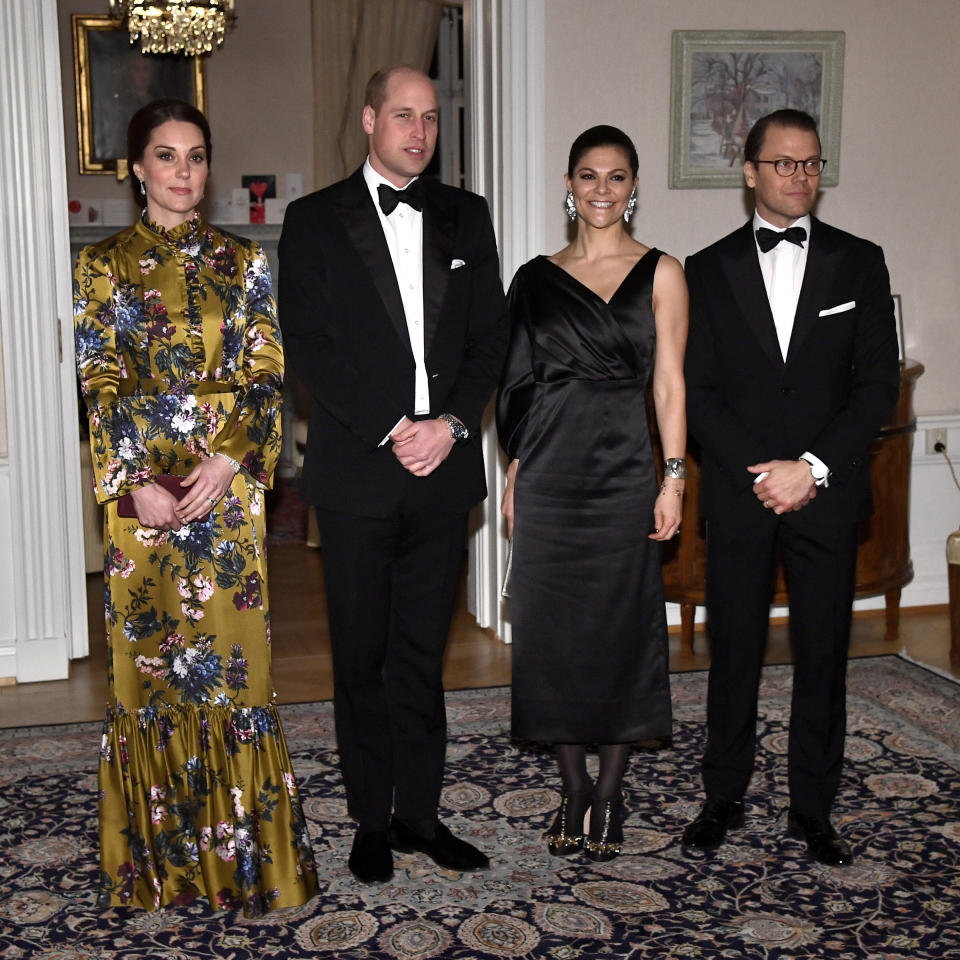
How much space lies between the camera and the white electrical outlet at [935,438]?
5684 mm

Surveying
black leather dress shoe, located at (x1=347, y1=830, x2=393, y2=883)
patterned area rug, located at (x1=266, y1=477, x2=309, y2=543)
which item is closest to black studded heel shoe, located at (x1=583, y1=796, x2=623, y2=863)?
black leather dress shoe, located at (x1=347, y1=830, x2=393, y2=883)

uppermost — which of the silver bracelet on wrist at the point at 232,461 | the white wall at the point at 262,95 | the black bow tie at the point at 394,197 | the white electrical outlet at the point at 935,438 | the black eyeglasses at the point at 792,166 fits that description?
the white wall at the point at 262,95

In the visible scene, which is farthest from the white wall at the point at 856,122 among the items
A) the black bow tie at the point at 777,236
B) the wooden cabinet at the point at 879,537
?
the black bow tie at the point at 777,236

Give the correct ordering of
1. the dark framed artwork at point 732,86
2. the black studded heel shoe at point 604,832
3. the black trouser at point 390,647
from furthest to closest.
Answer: the dark framed artwork at point 732,86
the black studded heel shoe at point 604,832
the black trouser at point 390,647

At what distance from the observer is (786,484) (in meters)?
3.13

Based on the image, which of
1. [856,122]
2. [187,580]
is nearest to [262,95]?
[856,122]

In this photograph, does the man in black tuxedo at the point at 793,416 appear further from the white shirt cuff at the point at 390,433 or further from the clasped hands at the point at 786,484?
the white shirt cuff at the point at 390,433

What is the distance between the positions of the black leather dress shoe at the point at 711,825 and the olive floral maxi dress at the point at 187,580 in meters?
1.01

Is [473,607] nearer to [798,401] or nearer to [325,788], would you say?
[325,788]

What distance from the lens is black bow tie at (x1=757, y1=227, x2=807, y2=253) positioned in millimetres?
3195

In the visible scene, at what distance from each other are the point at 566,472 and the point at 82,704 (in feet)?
7.54

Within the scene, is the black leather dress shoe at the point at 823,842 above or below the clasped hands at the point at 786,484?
below

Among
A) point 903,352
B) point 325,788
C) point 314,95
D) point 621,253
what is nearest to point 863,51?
point 903,352

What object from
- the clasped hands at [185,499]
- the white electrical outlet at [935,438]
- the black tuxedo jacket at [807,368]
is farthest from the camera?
the white electrical outlet at [935,438]
